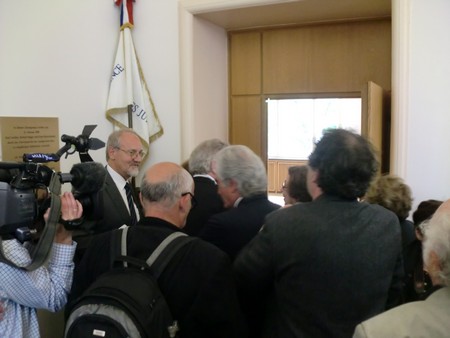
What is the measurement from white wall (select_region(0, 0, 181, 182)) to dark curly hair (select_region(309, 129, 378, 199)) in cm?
224

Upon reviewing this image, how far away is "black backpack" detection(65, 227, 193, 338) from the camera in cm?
116

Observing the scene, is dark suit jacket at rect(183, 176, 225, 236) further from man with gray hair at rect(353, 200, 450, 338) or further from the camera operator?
man with gray hair at rect(353, 200, 450, 338)

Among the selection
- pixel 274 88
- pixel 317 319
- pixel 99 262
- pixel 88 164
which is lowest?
pixel 317 319

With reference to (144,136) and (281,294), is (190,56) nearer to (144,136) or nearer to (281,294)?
(144,136)

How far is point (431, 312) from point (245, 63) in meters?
3.12

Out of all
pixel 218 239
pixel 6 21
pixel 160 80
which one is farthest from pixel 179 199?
pixel 6 21

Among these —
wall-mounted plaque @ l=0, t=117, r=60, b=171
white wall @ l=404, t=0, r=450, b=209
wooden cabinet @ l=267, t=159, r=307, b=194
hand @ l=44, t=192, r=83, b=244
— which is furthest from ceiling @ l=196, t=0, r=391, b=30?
wooden cabinet @ l=267, t=159, r=307, b=194

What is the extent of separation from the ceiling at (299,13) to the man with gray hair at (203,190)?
1288 mm

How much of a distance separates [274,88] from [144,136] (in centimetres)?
118

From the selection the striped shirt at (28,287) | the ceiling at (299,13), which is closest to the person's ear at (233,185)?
the striped shirt at (28,287)

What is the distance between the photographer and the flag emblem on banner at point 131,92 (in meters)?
3.50

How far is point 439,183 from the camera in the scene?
2.72m

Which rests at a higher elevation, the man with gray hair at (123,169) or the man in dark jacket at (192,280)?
the man with gray hair at (123,169)

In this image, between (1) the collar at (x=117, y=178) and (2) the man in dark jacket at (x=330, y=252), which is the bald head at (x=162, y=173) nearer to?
(2) the man in dark jacket at (x=330, y=252)
